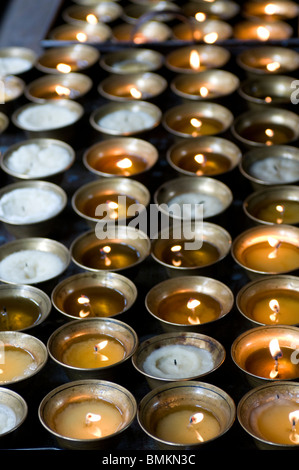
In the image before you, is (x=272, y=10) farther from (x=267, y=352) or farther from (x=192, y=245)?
(x=267, y=352)

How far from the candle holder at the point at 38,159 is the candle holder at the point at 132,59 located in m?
0.70

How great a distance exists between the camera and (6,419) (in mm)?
1998

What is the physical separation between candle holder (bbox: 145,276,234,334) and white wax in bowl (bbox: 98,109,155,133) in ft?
3.06

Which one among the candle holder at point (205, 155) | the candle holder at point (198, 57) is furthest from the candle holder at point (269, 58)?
the candle holder at point (205, 155)

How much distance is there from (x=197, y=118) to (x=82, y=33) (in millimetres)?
962

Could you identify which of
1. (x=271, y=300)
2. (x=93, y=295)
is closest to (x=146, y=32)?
(x=93, y=295)

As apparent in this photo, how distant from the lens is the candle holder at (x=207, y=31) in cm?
379

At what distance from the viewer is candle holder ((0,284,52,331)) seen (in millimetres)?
2301

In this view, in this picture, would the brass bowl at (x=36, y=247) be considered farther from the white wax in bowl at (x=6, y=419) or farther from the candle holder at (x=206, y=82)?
the candle holder at (x=206, y=82)

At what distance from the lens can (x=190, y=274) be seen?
2.38m

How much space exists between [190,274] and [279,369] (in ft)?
1.38

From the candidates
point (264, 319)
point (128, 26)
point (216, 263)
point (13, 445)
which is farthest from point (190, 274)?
point (128, 26)

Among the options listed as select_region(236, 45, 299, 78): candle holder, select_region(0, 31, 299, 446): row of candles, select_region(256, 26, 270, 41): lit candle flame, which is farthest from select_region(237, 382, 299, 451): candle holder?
select_region(256, 26, 270, 41): lit candle flame

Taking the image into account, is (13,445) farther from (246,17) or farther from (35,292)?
(246,17)
